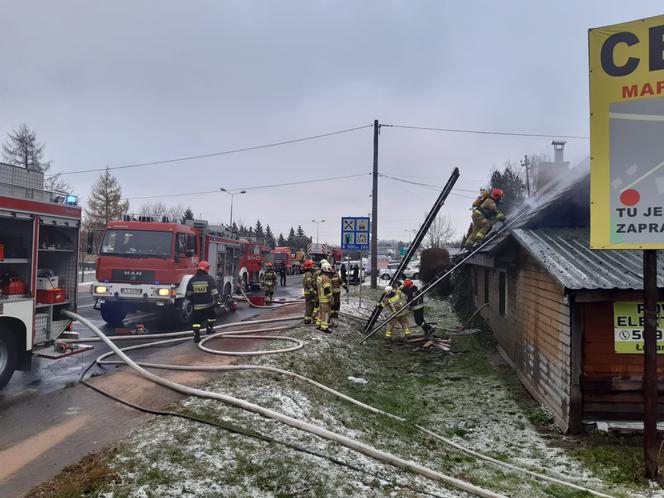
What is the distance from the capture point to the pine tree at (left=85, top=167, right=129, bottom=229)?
1383 inches

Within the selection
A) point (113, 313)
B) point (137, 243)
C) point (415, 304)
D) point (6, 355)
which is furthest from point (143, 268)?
point (415, 304)

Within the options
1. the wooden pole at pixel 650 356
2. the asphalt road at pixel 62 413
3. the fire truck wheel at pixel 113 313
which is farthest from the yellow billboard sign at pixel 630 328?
the fire truck wheel at pixel 113 313

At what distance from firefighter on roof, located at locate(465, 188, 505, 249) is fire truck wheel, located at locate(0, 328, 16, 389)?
34.1 feet

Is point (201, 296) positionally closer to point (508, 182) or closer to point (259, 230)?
point (508, 182)

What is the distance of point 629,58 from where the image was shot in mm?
4711

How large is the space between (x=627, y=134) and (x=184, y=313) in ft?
33.0

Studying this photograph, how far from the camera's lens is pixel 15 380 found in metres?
6.64

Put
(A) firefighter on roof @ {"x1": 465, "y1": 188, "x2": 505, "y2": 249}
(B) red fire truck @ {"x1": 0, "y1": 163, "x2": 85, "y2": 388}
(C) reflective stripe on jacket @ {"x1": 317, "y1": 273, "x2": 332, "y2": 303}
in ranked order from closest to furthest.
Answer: (B) red fire truck @ {"x1": 0, "y1": 163, "x2": 85, "y2": 388}
(C) reflective stripe on jacket @ {"x1": 317, "y1": 273, "x2": 332, "y2": 303}
(A) firefighter on roof @ {"x1": 465, "y1": 188, "x2": 505, "y2": 249}

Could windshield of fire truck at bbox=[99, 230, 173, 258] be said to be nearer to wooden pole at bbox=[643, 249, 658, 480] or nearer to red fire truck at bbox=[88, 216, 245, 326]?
red fire truck at bbox=[88, 216, 245, 326]

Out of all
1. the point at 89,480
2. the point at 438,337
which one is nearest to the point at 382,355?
the point at 438,337

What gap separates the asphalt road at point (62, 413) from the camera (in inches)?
153

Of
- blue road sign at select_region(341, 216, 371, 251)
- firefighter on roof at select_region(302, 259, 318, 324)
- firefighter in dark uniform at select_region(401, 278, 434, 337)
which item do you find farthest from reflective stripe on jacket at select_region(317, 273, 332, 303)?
blue road sign at select_region(341, 216, 371, 251)

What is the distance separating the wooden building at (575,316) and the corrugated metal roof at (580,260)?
1 cm

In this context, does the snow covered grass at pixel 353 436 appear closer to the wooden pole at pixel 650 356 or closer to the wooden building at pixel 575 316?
the wooden pole at pixel 650 356
